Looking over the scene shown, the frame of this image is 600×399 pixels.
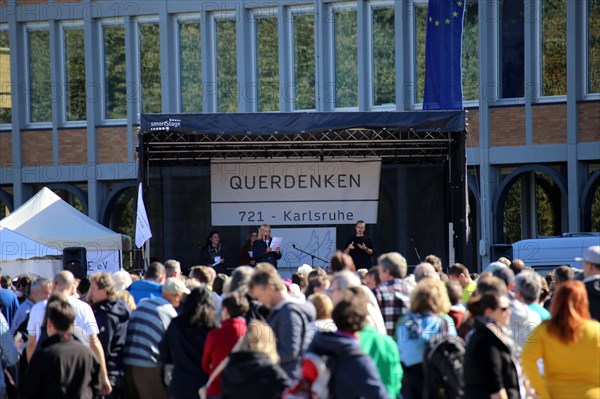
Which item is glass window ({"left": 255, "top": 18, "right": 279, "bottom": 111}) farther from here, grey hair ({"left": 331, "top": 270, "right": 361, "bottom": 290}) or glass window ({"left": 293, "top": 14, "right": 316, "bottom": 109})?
grey hair ({"left": 331, "top": 270, "right": 361, "bottom": 290})

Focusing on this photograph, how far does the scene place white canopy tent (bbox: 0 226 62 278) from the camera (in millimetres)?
18156

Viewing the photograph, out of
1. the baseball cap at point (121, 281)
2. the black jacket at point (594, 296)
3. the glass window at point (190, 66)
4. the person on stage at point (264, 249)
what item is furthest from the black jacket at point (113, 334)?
the glass window at point (190, 66)

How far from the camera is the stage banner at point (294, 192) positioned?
810 inches

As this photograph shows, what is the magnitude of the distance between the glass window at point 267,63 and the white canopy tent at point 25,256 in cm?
964

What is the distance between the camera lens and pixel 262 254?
1952 cm

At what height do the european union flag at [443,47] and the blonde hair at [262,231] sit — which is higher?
the european union flag at [443,47]

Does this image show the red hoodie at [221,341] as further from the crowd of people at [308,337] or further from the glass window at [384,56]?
the glass window at [384,56]

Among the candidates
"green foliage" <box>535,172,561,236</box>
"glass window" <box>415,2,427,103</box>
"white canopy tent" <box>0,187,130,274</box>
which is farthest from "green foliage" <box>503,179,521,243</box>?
"white canopy tent" <box>0,187,130,274</box>

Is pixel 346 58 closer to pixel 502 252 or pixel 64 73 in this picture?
pixel 64 73

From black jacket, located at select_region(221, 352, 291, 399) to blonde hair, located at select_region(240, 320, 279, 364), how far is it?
0.10ft

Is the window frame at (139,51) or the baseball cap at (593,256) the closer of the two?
the baseball cap at (593,256)

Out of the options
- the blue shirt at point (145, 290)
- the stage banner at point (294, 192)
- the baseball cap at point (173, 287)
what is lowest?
the blue shirt at point (145, 290)

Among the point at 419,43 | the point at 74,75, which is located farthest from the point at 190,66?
the point at 419,43

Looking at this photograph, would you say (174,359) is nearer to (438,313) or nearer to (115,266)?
(438,313)
